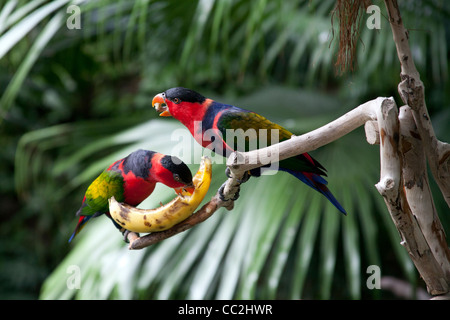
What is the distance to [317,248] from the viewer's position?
5.51ft

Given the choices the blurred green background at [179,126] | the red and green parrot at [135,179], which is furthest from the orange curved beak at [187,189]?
the blurred green background at [179,126]

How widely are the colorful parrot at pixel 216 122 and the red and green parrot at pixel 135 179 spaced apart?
4 cm

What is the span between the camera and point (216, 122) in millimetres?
423

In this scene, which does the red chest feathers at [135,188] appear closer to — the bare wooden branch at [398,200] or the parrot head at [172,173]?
the parrot head at [172,173]

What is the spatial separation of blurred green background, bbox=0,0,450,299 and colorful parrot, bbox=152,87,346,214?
0.12m

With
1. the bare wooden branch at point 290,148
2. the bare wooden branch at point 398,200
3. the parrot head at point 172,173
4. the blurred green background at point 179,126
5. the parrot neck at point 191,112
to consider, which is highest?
the parrot neck at point 191,112

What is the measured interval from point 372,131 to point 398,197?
0.23 ft

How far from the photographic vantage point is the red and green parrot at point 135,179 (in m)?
0.41

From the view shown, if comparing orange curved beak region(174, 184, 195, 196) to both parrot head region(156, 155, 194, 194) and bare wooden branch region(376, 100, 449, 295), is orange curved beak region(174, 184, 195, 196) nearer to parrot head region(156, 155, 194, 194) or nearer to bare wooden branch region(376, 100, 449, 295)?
parrot head region(156, 155, 194, 194)

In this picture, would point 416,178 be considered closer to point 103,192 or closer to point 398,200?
point 398,200

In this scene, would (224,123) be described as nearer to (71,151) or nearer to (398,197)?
(398,197)

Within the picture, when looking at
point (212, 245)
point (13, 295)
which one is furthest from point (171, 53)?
point (13, 295)

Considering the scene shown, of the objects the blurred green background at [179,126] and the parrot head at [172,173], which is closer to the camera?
the parrot head at [172,173]

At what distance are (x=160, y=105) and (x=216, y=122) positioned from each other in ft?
0.18
